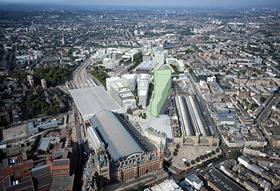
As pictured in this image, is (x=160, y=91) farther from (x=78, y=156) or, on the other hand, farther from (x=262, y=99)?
(x=262, y=99)

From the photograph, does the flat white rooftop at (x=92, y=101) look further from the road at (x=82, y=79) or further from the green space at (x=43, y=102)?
the road at (x=82, y=79)

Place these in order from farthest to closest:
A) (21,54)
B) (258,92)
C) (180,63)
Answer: (21,54), (180,63), (258,92)

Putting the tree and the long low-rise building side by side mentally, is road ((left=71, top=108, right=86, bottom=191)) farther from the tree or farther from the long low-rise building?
the tree

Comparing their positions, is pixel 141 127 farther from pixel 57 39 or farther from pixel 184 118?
pixel 57 39

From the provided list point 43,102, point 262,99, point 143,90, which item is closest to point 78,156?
point 43,102

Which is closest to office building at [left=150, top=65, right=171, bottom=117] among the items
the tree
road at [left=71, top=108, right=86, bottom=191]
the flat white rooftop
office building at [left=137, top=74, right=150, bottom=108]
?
office building at [left=137, top=74, right=150, bottom=108]

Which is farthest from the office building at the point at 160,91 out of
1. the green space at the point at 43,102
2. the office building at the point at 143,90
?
the green space at the point at 43,102

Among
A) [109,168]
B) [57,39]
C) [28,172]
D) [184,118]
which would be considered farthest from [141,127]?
[57,39]

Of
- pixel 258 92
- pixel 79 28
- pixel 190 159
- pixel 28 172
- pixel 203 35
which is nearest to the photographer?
pixel 28 172
